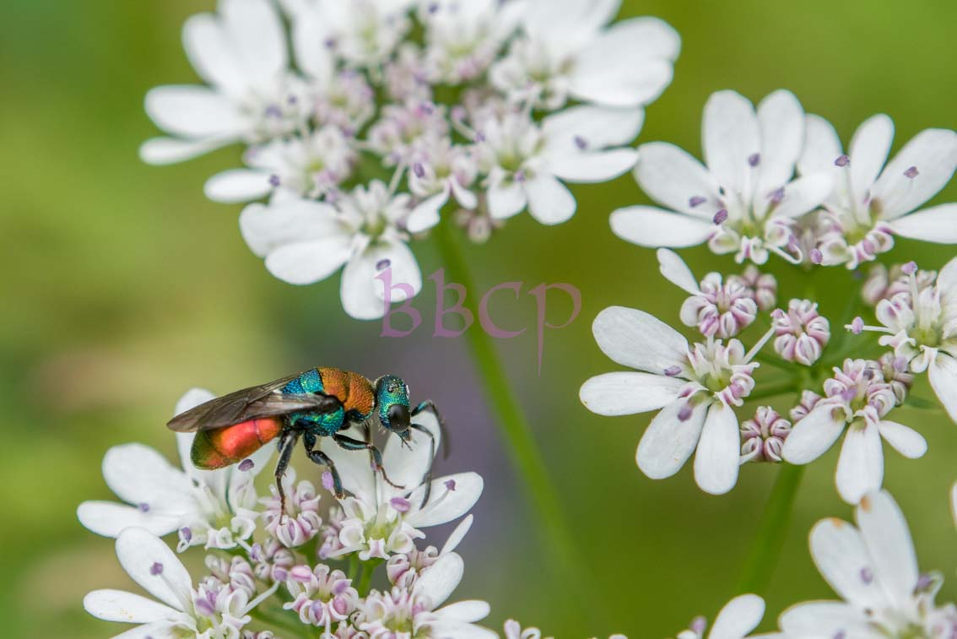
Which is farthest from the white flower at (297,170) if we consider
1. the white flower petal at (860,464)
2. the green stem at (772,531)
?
the white flower petal at (860,464)

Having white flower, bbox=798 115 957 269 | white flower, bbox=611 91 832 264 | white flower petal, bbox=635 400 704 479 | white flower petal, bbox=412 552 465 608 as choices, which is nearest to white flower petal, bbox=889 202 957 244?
white flower, bbox=798 115 957 269

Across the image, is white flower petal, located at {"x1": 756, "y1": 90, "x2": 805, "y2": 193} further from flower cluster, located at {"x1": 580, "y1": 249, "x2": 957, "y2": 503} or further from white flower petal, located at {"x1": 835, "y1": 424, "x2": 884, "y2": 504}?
white flower petal, located at {"x1": 835, "y1": 424, "x2": 884, "y2": 504}

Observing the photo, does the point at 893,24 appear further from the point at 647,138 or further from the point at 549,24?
the point at 549,24

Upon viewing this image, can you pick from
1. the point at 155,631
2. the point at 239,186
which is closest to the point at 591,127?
the point at 239,186

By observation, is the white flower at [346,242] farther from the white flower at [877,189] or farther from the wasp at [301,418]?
the white flower at [877,189]

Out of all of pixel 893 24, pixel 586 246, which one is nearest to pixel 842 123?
pixel 893 24

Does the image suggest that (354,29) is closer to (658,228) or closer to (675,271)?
(658,228)

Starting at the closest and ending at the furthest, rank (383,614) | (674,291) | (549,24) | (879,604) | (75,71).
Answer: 1. (879,604)
2. (383,614)
3. (549,24)
4. (674,291)
5. (75,71)
